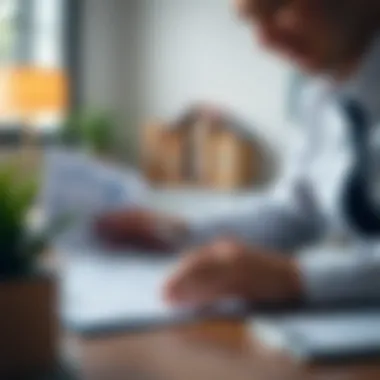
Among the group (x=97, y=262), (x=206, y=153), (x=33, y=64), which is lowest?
(x=206, y=153)

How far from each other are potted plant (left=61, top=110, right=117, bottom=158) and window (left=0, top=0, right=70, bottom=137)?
6 centimetres

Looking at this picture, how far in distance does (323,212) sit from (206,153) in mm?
1640

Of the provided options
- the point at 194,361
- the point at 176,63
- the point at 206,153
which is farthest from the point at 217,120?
the point at 194,361

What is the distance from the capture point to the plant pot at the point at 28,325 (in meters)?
0.59

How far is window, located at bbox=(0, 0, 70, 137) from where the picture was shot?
2.89m

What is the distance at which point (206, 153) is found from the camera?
8.88 ft

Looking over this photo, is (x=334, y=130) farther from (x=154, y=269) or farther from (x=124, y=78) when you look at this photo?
(x=124, y=78)

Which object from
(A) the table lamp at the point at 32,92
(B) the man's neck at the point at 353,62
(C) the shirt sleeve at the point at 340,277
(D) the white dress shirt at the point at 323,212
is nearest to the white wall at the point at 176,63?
(A) the table lamp at the point at 32,92

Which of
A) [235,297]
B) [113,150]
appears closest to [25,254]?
[235,297]

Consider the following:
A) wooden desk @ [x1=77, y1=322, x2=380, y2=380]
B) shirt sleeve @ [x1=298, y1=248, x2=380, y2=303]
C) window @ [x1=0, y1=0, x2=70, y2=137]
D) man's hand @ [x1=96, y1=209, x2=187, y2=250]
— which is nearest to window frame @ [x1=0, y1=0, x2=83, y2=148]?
window @ [x1=0, y1=0, x2=70, y2=137]

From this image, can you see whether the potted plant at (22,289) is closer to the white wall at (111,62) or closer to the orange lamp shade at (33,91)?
the orange lamp shade at (33,91)

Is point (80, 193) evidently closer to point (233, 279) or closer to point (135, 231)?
point (135, 231)

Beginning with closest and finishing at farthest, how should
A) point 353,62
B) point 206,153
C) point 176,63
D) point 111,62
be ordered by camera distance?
1. point 353,62
2. point 206,153
3. point 176,63
4. point 111,62

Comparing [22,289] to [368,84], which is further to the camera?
[368,84]
